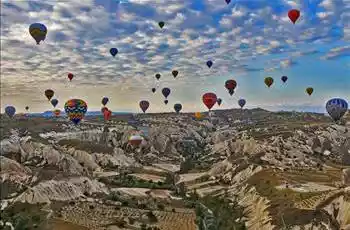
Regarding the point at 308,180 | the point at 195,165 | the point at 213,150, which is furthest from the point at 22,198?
the point at 213,150

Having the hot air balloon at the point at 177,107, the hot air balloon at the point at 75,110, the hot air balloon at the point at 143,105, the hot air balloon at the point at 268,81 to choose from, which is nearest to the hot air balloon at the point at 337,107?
the hot air balloon at the point at 268,81

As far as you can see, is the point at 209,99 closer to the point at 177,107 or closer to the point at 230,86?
the point at 230,86

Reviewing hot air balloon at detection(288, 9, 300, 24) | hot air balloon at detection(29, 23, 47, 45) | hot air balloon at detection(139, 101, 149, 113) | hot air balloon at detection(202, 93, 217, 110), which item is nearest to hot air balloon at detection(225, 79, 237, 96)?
hot air balloon at detection(202, 93, 217, 110)

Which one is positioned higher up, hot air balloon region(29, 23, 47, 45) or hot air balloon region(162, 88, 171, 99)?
hot air balloon region(29, 23, 47, 45)

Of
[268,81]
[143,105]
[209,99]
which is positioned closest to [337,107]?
[268,81]

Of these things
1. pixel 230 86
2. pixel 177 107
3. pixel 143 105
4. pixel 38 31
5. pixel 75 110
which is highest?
pixel 38 31

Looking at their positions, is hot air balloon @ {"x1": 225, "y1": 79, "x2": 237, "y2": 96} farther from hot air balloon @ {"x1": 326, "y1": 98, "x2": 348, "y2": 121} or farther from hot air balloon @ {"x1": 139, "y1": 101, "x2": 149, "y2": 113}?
hot air balloon @ {"x1": 139, "y1": 101, "x2": 149, "y2": 113}

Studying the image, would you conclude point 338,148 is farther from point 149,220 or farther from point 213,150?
point 149,220
